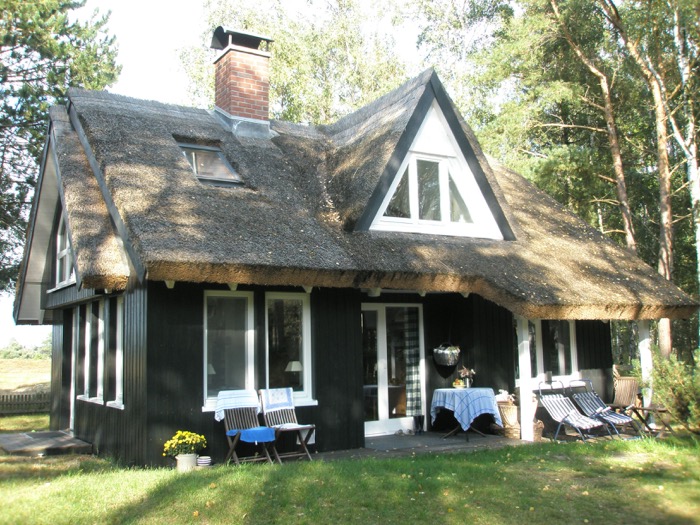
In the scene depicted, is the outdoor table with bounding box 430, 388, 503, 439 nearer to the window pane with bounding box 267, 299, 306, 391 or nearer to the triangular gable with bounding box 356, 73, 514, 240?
the window pane with bounding box 267, 299, 306, 391

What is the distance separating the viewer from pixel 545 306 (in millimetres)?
9828

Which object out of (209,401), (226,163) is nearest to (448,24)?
(226,163)

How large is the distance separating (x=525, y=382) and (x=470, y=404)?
91 cm

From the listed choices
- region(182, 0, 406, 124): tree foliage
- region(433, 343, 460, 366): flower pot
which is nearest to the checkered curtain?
region(433, 343, 460, 366): flower pot

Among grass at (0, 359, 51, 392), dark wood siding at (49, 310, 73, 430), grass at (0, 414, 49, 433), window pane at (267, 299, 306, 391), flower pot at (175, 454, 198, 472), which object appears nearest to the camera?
flower pot at (175, 454, 198, 472)

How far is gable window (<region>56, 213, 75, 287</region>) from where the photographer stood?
40.9 ft

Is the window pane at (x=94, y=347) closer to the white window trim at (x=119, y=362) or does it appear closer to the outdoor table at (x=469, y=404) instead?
the white window trim at (x=119, y=362)

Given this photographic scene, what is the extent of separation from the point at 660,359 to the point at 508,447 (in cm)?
242

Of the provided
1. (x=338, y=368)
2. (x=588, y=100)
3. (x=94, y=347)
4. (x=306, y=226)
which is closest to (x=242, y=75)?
(x=306, y=226)

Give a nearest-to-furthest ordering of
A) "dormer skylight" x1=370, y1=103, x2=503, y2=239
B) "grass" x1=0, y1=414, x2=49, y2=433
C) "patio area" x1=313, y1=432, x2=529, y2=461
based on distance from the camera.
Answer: "patio area" x1=313, y1=432, x2=529, y2=461 < "dormer skylight" x1=370, y1=103, x2=503, y2=239 < "grass" x1=0, y1=414, x2=49, y2=433

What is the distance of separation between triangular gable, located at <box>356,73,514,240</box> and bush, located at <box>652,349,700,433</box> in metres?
4.62

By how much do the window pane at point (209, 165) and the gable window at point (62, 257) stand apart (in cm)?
303

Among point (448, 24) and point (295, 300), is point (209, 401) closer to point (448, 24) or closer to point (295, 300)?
point (295, 300)

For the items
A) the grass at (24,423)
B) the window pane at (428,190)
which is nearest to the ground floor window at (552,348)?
the window pane at (428,190)
